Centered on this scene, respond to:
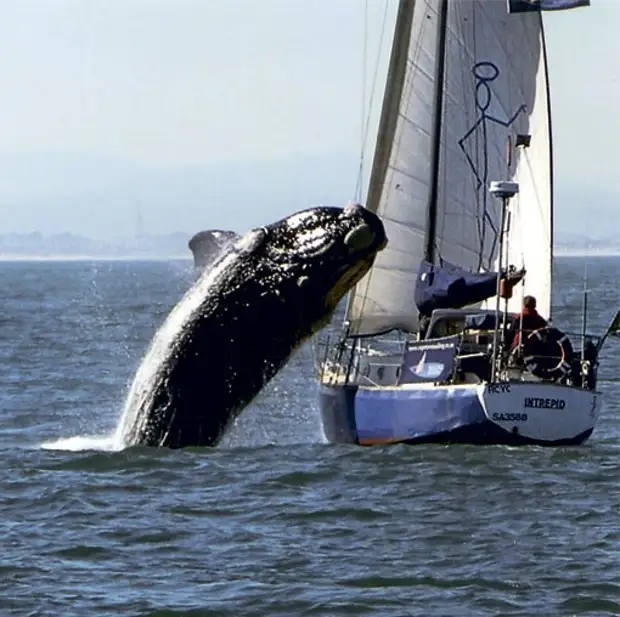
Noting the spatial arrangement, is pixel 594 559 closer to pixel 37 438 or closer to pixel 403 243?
pixel 37 438

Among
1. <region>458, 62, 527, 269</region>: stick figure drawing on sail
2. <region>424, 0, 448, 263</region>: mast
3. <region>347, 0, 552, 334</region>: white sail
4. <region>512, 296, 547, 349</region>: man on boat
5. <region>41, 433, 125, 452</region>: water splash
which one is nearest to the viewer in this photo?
<region>41, 433, 125, 452</region>: water splash

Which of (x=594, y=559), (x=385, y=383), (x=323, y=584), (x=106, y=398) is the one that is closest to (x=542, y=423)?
(x=385, y=383)

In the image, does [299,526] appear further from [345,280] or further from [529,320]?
[529,320]

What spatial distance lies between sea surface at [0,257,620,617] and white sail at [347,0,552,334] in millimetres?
3389

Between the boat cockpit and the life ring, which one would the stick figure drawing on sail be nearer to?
the boat cockpit

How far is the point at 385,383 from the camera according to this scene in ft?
88.3

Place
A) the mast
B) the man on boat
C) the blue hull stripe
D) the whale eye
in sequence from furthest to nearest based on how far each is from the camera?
the mast
the man on boat
the blue hull stripe
the whale eye

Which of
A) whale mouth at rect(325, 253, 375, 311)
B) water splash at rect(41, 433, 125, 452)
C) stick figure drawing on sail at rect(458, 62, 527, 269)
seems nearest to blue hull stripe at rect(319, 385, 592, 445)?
water splash at rect(41, 433, 125, 452)

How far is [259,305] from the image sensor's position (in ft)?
68.3

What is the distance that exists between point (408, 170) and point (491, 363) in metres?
7.46

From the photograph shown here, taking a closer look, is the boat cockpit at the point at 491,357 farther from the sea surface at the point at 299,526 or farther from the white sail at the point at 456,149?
the white sail at the point at 456,149

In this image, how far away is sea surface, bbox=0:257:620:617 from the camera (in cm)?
1599

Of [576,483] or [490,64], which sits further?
[490,64]

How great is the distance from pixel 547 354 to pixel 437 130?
7.17 meters
